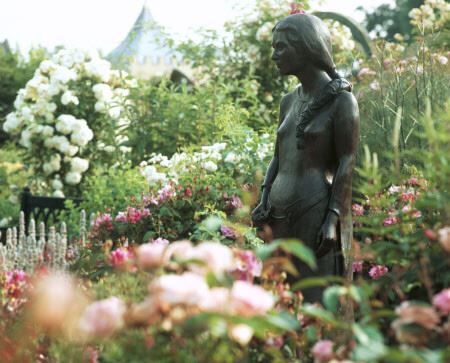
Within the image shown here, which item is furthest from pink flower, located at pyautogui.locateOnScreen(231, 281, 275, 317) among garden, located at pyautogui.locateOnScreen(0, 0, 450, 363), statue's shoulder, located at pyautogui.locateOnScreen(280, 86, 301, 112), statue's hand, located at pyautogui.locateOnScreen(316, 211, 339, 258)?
statue's shoulder, located at pyautogui.locateOnScreen(280, 86, 301, 112)

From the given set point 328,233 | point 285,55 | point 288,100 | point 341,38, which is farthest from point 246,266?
point 341,38

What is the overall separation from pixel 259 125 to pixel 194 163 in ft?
10.8

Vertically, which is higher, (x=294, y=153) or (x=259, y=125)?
(x=294, y=153)

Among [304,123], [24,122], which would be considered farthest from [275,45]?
[24,122]

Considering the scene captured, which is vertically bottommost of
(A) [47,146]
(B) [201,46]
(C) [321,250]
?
(A) [47,146]

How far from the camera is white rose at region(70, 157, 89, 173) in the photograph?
9922mm

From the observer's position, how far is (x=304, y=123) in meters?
3.71

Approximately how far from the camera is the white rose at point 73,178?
9992 mm

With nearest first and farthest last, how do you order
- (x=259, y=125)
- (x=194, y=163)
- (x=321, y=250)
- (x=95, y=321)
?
(x=95, y=321) < (x=321, y=250) < (x=194, y=163) < (x=259, y=125)

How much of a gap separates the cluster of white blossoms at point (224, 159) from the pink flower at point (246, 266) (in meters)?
4.08

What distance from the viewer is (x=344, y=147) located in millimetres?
3633

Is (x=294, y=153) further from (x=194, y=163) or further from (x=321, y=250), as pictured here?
(x=194, y=163)

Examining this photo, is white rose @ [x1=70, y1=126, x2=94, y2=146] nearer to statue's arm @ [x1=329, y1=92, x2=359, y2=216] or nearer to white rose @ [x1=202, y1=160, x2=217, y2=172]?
white rose @ [x1=202, y1=160, x2=217, y2=172]

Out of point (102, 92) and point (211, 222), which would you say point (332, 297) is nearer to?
point (211, 222)
